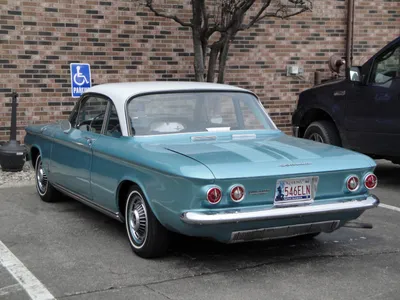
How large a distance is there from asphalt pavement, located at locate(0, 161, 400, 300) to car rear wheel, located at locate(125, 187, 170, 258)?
3.7 inches

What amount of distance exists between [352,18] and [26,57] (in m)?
6.11

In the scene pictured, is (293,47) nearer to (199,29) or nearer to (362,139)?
(199,29)

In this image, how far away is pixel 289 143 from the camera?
5453 mm

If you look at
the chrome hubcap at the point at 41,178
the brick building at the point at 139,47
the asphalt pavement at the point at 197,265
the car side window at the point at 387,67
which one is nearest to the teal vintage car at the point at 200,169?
the asphalt pavement at the point at 197,265

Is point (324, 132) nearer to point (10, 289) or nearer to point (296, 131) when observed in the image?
point (296, 131)

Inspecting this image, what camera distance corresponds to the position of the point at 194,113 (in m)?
5.75

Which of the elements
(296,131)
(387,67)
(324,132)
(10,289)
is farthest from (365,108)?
(10,289)

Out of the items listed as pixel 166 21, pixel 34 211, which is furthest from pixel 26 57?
pixel 34 211

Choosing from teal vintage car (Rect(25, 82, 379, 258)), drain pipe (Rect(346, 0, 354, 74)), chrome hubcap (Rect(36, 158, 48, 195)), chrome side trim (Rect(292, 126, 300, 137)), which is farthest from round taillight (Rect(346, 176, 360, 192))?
drain pipe (Rect(346, 0, 354, 74))

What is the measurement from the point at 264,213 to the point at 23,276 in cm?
179

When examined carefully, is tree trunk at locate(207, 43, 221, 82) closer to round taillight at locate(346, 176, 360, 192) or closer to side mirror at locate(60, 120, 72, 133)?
side mirror at locate(60, 120, 72, 133)

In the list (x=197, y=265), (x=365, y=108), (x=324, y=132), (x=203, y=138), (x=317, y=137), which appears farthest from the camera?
(x=317, y=137)

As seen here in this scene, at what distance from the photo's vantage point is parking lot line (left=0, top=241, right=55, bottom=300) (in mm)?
4323

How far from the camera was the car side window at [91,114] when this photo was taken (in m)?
6.04
